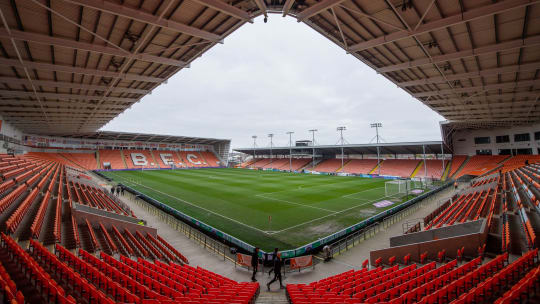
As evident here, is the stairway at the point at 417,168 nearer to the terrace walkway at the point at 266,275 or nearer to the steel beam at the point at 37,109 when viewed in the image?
the terrace walkway at the point at 266,275

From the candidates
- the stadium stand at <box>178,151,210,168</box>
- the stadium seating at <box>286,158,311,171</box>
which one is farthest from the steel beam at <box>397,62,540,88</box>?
the stadium stand at <box>178,151,210,168</box>

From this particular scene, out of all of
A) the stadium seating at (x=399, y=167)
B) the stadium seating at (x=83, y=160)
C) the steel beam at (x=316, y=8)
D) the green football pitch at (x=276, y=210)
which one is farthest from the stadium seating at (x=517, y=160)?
the stadium seating at (x=83, y=160)

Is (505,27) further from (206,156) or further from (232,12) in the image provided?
(206,156)

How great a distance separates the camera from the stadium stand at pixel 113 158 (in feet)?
178

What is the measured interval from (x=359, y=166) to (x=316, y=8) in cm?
4668

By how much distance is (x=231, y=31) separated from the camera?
9180mm

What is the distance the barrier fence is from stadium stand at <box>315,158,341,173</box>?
30.6 metres

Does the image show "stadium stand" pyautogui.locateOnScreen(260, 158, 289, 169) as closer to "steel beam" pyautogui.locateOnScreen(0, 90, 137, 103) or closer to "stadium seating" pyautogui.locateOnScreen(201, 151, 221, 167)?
"stadium seating" pyautogui.locateOnScreen(201, 151, 221, 167)

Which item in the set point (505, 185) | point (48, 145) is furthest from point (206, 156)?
point (505, 185)

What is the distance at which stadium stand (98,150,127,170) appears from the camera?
178 ft

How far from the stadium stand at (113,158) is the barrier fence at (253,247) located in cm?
4028

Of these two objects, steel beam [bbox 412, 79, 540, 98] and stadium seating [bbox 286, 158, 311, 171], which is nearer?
steel beam [bbox 412, 79, 540, 98]

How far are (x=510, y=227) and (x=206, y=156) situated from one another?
233 feet

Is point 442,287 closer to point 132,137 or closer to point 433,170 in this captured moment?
point 433,170
